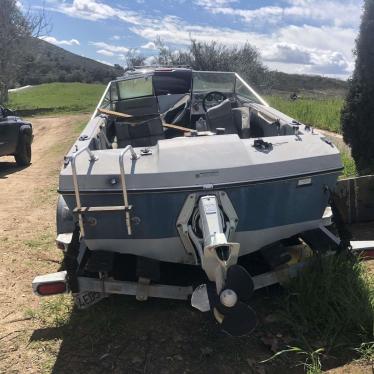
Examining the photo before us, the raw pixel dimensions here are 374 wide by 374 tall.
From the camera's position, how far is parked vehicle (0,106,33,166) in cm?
1004

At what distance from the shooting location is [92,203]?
3344mm

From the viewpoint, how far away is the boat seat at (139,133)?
16.9ft

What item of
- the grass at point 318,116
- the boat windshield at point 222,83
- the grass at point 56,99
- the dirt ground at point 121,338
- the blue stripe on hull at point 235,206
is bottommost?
the dirt ground at point 121,338

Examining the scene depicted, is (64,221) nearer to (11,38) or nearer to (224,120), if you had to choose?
(224,120)

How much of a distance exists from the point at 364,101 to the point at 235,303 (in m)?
5.28

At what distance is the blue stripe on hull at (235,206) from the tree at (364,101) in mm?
3371

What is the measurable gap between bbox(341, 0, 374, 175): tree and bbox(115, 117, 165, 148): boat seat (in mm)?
3230

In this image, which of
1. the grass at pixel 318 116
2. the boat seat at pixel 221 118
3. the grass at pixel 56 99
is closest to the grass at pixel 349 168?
the boat seat at pixel 221 118

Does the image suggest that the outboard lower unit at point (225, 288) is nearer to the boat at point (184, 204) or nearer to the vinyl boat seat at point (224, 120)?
the boat at point (184, 204)

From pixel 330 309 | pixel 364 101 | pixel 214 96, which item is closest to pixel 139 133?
pixel 214 96

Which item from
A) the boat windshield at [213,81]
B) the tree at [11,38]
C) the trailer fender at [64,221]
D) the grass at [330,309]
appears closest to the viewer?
the grass at [330,309]

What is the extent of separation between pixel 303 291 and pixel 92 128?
2.62 m

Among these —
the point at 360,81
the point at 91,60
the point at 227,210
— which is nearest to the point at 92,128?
the point at 227,210

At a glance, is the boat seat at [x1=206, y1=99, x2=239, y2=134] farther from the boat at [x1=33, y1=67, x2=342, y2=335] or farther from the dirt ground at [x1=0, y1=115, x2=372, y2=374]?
the dirt ground at [x1=0, y1=115, x2=372, y2=374]
